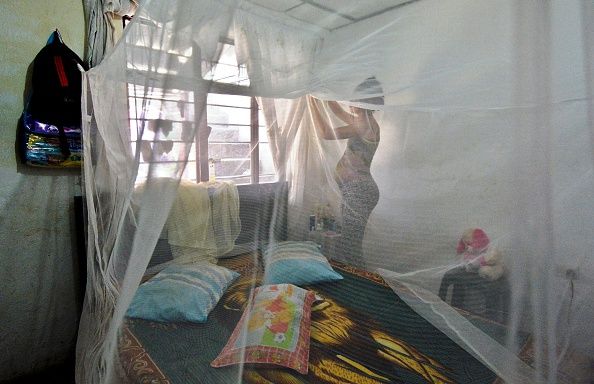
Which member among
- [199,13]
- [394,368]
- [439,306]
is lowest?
[394,368]

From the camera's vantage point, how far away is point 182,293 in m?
1.14

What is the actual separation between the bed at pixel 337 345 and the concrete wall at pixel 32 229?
1329 millimetres

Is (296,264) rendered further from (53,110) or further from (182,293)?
(53,110)

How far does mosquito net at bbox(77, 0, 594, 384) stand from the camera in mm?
547

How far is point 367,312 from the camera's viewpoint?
116 centimetres

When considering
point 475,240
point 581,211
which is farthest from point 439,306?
point 581,211

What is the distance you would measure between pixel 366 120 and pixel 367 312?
2.10ft

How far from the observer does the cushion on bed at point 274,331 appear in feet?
3.08

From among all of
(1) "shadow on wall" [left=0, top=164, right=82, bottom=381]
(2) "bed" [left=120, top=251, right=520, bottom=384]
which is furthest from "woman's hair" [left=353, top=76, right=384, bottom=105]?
(1) "shadow on wall" [left=0, top=164, right=82, bottom=381]

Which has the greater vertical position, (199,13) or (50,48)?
(50,48)

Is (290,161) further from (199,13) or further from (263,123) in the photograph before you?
(199,13)

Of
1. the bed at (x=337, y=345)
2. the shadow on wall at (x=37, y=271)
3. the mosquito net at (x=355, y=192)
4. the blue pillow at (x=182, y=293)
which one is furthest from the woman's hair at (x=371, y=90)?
the shadow on wall at (x=37, y=271)

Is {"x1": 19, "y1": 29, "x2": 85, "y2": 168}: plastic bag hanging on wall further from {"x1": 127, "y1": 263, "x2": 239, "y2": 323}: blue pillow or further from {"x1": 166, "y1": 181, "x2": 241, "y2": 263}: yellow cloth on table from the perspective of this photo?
{"x1": 166, "y1": 181, "x2": 241, "y2": 263}: yellow cloth on table

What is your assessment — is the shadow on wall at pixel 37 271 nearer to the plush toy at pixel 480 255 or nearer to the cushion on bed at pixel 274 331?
the cushion on bed at pixel 274 331
